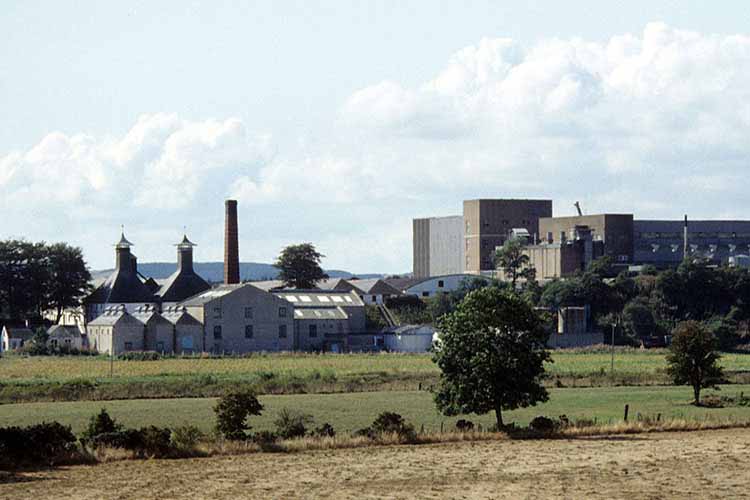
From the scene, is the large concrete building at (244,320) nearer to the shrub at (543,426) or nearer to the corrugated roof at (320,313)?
the corrugated roof at (320,313)

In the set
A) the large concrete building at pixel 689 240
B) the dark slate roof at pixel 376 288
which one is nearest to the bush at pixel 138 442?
the dark slate roof at pixel 376 288

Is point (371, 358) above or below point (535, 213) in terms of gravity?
below

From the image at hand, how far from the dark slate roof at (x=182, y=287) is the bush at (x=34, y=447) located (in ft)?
327

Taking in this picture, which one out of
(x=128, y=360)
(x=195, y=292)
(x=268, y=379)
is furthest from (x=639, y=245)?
(x=268, y=379)

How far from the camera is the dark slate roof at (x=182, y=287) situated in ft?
468

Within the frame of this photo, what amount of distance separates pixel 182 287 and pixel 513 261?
36977 millimetres

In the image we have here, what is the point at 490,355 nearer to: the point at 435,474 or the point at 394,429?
the point at 394,429

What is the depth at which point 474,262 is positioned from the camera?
18912 cm

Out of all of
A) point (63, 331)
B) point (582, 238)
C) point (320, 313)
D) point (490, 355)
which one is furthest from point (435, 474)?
point (582, 238)

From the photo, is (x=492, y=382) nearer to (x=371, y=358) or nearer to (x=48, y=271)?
(x=371, y=358)

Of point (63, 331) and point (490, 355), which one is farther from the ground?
point (490, 355)

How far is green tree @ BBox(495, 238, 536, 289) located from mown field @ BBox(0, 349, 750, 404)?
42.2 metres

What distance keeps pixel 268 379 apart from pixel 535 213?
117 metres

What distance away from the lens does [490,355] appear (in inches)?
2034
